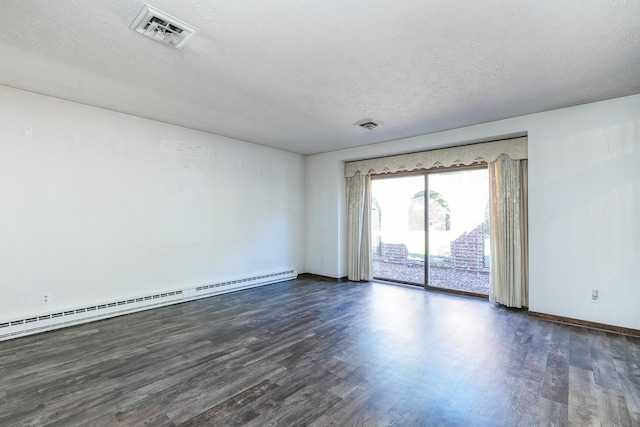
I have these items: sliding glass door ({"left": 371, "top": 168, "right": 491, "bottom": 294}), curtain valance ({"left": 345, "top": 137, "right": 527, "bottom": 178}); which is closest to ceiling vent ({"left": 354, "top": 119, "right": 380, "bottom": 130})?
curtain valance ({"left": 345, "top": 137, "right": 527, "bottom": 178})

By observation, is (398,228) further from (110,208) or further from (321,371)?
(110,208)

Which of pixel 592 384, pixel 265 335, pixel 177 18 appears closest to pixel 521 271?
pixel 592 384

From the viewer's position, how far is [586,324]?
3.56 metres

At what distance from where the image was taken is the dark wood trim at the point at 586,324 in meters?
3.32

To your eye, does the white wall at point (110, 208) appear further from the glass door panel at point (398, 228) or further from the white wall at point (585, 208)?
the white wall at point (585, 208)

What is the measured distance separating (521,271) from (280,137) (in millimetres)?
4306

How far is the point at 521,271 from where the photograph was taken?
4.23 metres

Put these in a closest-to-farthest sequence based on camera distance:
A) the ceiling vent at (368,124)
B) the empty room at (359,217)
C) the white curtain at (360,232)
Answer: the empty room at (359,217) < the ceiling vent at (368,124) < the white curtain at (360,232)

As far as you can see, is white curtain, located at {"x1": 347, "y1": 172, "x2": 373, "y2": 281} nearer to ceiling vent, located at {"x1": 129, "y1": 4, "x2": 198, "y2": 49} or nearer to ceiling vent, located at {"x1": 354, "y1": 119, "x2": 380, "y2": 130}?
ceiling vent, located at {"x1": 354, "y1": 119, "x2": 380, "y2": 130}

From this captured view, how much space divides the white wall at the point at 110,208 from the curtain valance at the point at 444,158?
222 centimetres

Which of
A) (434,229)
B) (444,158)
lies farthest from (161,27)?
(434,229)

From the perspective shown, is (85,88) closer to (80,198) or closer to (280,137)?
(80,198)

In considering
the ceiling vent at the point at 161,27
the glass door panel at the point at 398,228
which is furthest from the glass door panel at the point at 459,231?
the ceiling vent at the point at 161,27

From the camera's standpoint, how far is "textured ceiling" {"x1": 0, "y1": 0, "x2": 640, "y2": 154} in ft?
6.52
